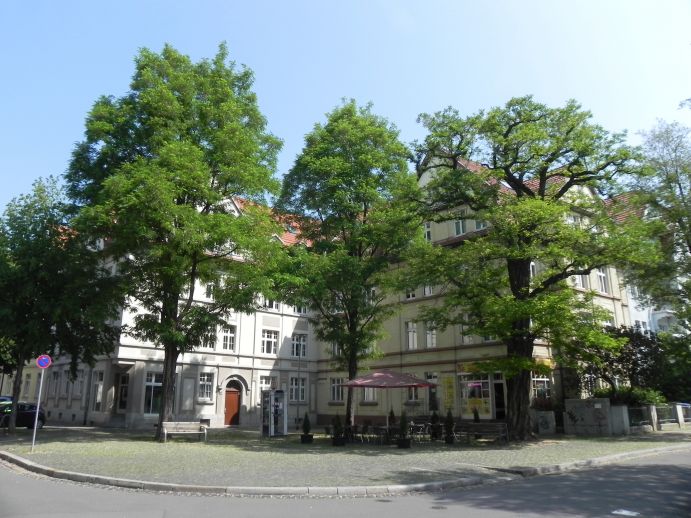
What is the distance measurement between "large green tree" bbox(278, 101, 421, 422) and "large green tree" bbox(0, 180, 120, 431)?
9154 millimetres

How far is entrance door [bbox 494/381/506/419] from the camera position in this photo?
29.7 metres

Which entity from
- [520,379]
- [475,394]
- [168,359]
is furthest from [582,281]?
[168,359]

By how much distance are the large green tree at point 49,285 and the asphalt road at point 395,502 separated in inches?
512

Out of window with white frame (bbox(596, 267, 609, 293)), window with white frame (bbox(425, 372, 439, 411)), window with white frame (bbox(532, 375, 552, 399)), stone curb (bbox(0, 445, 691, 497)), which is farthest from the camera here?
window with white frame (bbox(596, 267, 609, 293))

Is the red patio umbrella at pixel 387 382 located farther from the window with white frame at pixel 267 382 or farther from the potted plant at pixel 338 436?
the window with white frame at pixel 267 382

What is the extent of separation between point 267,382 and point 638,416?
81.1 ft

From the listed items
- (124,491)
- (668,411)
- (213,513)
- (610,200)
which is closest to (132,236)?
(124,491)

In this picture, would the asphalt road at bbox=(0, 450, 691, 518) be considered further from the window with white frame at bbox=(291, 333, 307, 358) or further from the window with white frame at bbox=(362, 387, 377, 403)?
the window with white frame at bbox=(291, 333, 307, 358)

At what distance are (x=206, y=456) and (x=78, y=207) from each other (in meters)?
13.1

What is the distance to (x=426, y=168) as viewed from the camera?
2455 cm

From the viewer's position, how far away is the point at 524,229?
2025 cm

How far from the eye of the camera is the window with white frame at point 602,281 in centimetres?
3447

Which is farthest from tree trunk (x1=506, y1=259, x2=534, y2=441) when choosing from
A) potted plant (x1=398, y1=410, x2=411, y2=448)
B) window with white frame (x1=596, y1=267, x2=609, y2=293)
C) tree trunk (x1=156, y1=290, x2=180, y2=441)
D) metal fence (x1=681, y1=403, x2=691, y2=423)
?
window with white frame (x1=596, y1=267, x2=609, y2=293)

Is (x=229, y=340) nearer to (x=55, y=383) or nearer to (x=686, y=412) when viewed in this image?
(x=55, y=383)
